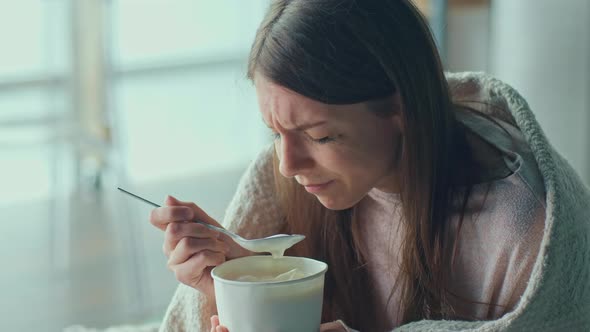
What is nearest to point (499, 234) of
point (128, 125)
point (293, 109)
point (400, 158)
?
point (400, 158)

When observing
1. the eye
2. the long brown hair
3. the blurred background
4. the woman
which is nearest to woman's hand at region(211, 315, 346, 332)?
the woman

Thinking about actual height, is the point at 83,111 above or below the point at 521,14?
below

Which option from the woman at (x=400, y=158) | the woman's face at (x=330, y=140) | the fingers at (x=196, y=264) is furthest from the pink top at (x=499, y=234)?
the fingers at (x=196, y=264)

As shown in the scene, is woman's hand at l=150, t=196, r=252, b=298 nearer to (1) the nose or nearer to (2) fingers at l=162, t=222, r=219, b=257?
(2) fingers at l=162, t=222, r=219, b=257

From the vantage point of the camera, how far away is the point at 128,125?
4828 mm

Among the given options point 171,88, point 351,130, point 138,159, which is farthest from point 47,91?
point 171,88

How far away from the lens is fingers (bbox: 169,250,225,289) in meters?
1.01

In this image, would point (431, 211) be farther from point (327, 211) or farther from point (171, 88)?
point (171, 88)

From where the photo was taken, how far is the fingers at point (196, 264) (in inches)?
39.9

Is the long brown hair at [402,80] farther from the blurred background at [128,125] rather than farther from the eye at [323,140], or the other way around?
the blurred background at [128,125]

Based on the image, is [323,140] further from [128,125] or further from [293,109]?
[128,125]

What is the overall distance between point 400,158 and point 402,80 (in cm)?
12

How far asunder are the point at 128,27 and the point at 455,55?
2094 mm

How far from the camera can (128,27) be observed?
489 cm
